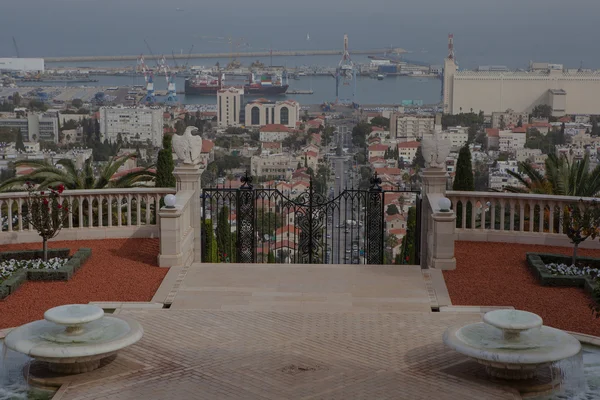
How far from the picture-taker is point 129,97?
11525 centimetres

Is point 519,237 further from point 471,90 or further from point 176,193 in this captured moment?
point 471,90

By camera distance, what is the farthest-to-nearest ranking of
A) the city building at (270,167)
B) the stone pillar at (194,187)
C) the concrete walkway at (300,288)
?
the city building at (270,167) → the stone pillar at (194,187) → the concrete walkway at (300,288)

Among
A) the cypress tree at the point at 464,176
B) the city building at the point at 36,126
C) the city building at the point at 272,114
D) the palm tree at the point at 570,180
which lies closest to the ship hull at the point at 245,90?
the city building at the point at 272,114

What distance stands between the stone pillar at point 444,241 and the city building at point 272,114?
75223mm

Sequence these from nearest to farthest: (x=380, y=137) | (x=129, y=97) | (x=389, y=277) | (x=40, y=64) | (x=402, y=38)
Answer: (x=389, y=277) → (x=380, y=137) → (x=129, y=97) → (x=40, y=64) → (x=402, y=38)

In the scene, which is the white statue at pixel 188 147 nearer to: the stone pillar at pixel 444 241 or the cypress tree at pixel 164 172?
the cypress tree at pixel 164 172

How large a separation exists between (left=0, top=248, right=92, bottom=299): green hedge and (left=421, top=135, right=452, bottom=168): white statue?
5.32 metres

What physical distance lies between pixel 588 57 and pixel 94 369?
159543mm

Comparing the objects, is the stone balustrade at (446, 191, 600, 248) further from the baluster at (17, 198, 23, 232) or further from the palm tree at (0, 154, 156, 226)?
the baluster at (17, 198, 23, 232)

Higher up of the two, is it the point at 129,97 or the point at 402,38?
the point at 402,38

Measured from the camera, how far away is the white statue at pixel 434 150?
577 inches

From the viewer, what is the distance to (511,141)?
231 feet

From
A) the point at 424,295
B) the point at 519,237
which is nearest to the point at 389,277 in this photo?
the point at 424,295

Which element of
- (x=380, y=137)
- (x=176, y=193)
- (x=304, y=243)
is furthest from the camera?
(x=380, y=137)
